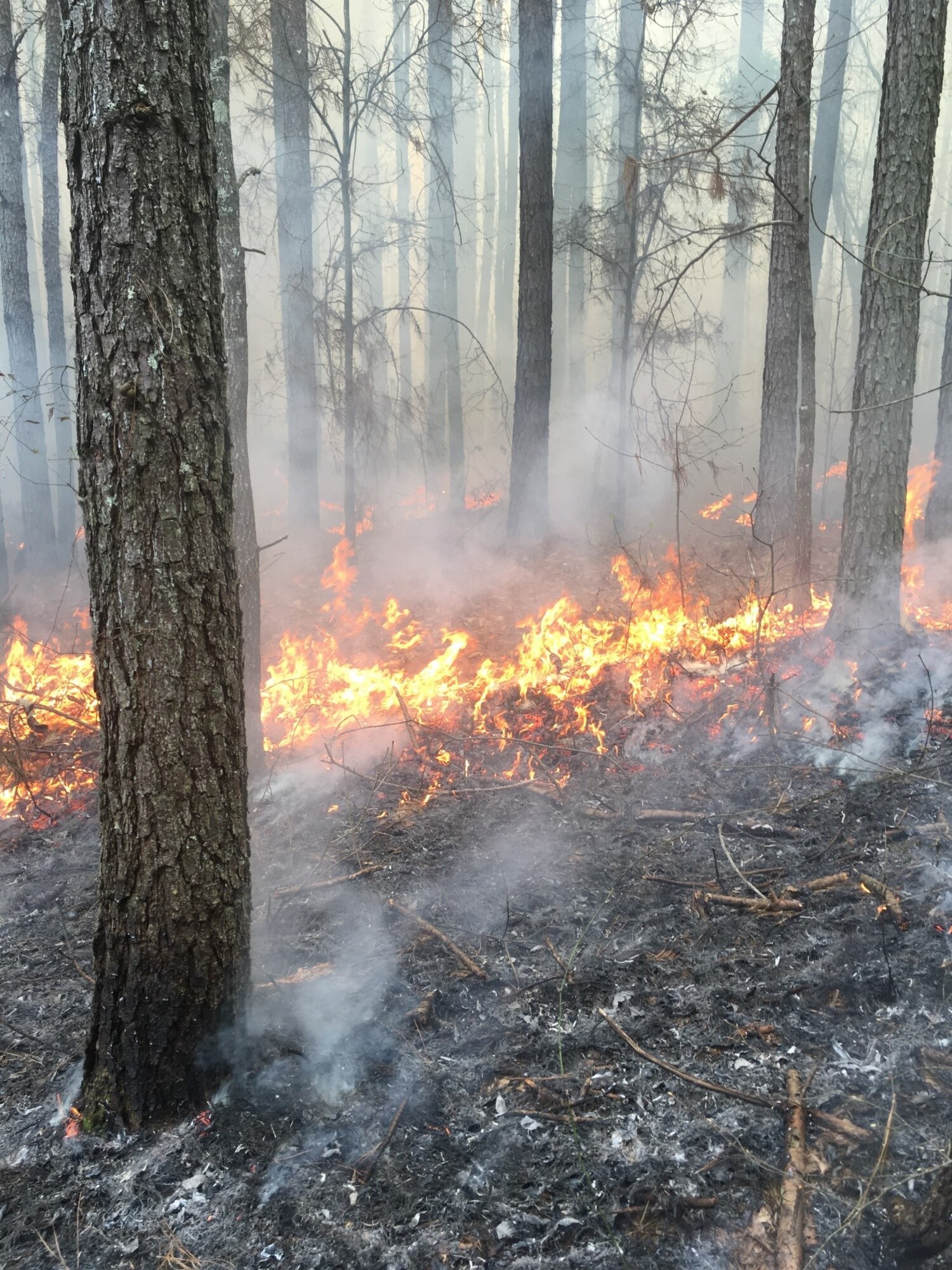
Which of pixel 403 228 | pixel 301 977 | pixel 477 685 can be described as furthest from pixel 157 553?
pixel 403 228

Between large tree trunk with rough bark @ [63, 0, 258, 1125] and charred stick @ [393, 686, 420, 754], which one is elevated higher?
large tree trunk with rough bark @ [63, 0, 258, 1125]

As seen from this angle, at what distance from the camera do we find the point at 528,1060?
11.6 feet

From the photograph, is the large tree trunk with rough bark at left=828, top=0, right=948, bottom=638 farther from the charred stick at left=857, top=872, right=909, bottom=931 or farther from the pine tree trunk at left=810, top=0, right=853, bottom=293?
the pine tree trunk at left=810, top=0, right=853, bottom=293

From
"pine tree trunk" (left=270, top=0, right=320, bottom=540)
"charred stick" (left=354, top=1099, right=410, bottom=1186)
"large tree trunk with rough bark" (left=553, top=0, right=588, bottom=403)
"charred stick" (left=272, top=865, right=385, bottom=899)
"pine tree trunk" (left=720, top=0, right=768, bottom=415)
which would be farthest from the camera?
"pine tree trunk" (left=720, top=0, right=768, bottom=415)

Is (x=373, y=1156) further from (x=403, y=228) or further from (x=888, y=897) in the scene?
(x=403, y=228)

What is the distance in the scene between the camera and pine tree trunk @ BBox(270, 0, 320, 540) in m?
12.6

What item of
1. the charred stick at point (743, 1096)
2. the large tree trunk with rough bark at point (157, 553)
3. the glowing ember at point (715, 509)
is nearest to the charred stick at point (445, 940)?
Result: the charred stick at point (743, 1096)

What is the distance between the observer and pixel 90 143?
266 cm

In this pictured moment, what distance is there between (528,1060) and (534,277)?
33.6 ft

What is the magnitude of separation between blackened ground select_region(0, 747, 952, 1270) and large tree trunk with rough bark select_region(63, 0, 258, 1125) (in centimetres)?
43

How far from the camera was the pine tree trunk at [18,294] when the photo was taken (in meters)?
10.9

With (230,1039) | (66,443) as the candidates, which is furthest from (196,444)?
(66,443)

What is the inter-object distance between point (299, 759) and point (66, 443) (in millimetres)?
12193

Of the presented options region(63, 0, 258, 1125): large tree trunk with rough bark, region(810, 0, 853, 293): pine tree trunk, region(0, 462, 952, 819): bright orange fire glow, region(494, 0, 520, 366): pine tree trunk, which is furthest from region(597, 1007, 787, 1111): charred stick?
region(494, 0, 520, 366): pine tree trunk
